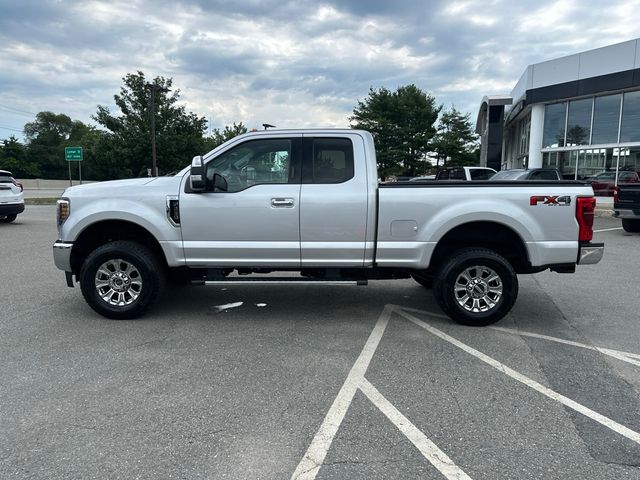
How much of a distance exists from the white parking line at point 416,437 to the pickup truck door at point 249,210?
6.54ft

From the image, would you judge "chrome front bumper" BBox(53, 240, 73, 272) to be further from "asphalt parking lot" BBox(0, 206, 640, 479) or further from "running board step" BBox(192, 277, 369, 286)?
"running board step" BBox(192, 277, 369, 286)

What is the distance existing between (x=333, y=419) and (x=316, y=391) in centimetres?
43

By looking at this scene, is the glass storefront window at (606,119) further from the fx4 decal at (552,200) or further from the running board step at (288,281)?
the running board step at (288,281)

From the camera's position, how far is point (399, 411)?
3441 mm

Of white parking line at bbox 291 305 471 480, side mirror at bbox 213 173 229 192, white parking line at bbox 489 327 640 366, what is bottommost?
white parking line at bbox 291 305 471 480

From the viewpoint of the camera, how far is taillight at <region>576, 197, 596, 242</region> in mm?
5062

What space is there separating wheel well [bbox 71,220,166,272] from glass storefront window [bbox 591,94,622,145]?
20834 millimetres

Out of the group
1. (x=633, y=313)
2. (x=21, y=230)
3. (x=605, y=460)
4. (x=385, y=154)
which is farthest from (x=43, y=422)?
(x=385, y=154)

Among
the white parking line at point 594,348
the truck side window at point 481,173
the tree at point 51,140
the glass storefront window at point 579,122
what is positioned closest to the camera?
the white parking line at point 594,348

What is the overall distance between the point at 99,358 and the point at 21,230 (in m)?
11.2

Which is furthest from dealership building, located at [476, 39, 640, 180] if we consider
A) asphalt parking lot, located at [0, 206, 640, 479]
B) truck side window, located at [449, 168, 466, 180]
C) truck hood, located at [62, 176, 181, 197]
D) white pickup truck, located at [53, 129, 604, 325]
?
truck hood, located at [62, 176, 181, 197]

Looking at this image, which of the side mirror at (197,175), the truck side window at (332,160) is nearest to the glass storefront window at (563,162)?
the truck side window at (332,160)

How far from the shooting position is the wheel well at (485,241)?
17.6 ft

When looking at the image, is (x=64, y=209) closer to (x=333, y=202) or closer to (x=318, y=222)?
(x=318, y=222)
